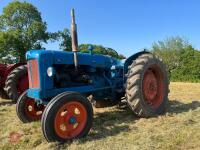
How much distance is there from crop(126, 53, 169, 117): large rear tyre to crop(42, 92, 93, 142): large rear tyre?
1336 mm

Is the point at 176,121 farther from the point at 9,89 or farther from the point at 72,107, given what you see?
the point at 9,89

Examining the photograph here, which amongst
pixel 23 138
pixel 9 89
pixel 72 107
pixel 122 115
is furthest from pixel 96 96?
pixel 9 89

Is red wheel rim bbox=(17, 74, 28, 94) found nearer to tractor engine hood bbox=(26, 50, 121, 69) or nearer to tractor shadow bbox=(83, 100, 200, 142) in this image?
tractor shadow bbox=(83, 100, 200, 142)

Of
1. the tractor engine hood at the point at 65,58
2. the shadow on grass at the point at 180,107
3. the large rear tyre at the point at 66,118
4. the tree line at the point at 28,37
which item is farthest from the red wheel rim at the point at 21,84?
the tree line at the point at 28,37

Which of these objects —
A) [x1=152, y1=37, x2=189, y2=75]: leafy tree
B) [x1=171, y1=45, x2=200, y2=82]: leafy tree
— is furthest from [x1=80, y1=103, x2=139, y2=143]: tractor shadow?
[x1=152, y1=37, x2=189, y2=75]: leafy tree

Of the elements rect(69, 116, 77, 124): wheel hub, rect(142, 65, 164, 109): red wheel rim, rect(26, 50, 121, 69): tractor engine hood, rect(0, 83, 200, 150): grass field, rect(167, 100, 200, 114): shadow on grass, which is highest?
rect(26, 50, 121, 69): tractor engine hood

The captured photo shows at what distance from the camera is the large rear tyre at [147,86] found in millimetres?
6551

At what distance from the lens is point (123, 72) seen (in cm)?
719

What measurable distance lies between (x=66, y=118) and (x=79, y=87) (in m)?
1.21

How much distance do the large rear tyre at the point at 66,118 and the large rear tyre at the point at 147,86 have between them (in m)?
1.34

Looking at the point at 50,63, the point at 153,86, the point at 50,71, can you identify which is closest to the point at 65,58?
the point at 50,63

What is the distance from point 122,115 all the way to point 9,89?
4358 millimetres

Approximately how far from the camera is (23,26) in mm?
41438

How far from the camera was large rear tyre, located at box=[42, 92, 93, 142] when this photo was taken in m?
5.06
